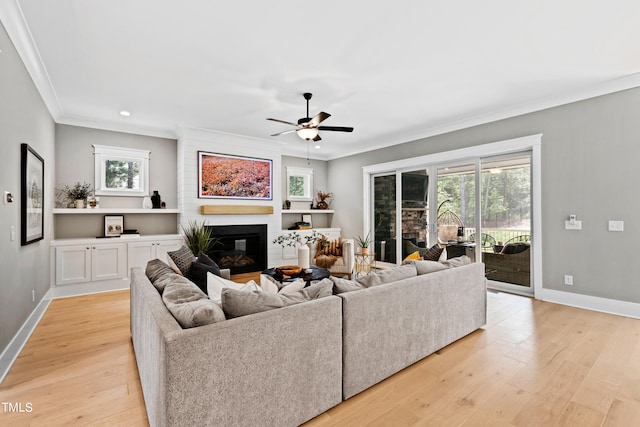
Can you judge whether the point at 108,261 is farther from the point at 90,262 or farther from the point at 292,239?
the point at 292,239

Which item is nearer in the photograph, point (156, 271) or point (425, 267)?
point (156, 271)

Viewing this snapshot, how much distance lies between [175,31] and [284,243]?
4586 mm

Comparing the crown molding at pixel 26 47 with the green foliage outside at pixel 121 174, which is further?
the green foliage outside at pixel 121 174

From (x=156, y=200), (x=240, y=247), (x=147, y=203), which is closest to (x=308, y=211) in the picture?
(x=240, y=247)

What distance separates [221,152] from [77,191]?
7.64 ft

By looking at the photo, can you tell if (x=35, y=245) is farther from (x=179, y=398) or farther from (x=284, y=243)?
(x=284, y=243)

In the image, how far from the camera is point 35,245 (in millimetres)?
3486

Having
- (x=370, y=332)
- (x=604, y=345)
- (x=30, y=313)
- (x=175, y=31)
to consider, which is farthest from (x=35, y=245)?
(x=604, y=345)

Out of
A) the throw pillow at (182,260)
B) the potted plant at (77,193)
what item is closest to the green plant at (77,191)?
the potted plant at (77,193)

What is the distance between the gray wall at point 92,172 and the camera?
486 centimetres

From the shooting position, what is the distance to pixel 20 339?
2.83m

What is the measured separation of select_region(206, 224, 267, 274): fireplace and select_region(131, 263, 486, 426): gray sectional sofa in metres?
3.29

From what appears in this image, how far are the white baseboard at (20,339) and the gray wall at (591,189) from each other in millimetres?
5773

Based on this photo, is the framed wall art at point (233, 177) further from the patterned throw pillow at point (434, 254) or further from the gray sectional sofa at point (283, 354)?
the patterned throw pillow at point (434, 254)
